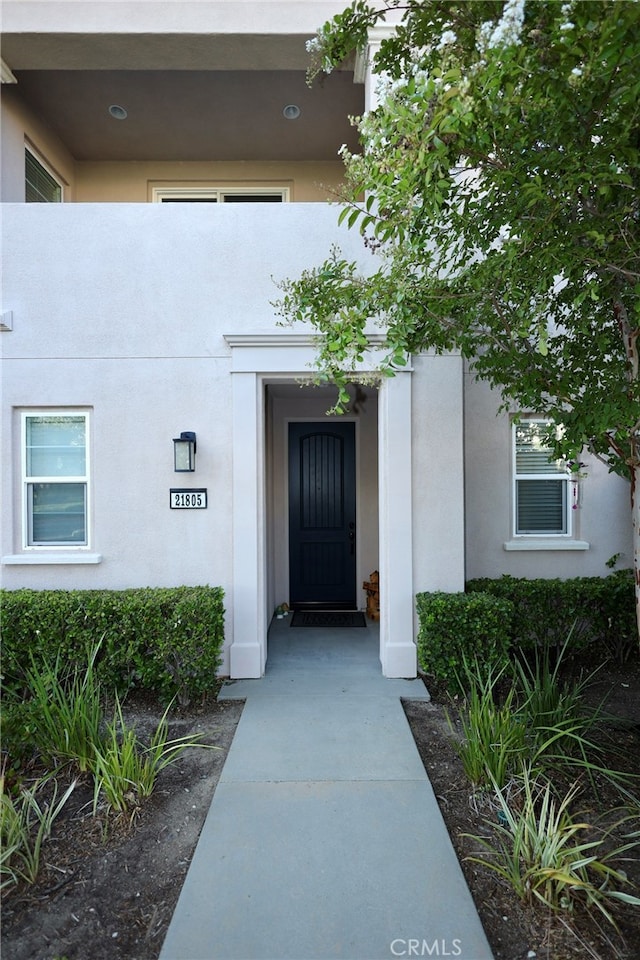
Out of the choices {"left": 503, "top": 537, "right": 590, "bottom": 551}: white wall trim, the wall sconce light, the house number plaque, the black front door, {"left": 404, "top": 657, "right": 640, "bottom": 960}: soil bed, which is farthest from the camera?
the black front door

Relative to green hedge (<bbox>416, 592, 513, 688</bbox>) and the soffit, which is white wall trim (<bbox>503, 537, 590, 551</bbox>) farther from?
the soffit

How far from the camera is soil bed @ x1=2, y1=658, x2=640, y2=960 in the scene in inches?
81.4

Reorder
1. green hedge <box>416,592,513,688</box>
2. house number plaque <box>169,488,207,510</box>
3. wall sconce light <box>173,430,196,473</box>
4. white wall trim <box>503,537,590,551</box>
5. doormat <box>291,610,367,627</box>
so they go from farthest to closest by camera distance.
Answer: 1. doormat <box>291,610,367,627</box>
2. white wall trim <box>503,537,590,551</box>
3. house number plaque <box>169,488,207,510</box>
4. wall sconce light <box>173,430,196,473</box>
5. green hedge <box>416,592,513,688</box>

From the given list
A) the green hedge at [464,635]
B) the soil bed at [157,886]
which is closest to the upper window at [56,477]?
the soil bed at [157,886]

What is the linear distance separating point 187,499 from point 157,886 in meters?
2.96

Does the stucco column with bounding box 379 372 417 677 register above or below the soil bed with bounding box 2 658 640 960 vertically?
above

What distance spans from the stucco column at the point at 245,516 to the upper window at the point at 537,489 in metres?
2.88

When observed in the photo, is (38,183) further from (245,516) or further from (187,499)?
(245,516)

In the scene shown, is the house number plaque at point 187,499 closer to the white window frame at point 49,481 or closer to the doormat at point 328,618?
the white window frame at point 49,481

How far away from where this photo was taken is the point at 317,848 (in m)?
2.58

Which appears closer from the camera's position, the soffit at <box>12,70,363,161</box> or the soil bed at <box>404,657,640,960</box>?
the soil bed at <box>404,657,640,960</box>

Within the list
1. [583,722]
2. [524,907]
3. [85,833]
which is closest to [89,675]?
[85,833]

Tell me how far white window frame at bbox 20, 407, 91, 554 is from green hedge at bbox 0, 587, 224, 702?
687mm

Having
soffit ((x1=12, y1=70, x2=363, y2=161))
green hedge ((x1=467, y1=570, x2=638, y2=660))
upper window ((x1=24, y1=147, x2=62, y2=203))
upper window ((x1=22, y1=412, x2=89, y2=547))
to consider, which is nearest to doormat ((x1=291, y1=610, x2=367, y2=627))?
green hedge ((x1=467, y1=570, x2=638, y2=660))
